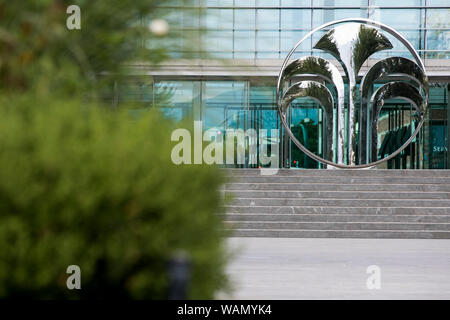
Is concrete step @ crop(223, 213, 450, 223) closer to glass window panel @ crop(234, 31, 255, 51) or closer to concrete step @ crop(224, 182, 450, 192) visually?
concrete step @ crop(224, 182, 450, 192)

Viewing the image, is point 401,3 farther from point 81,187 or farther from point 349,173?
point 81,187

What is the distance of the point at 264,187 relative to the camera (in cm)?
1490

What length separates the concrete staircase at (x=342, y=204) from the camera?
13352 millimetres

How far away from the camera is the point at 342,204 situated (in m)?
14.2

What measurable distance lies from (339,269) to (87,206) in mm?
6332

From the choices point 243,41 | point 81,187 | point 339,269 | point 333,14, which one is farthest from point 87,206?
point 333,14

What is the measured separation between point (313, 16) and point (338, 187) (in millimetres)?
11361

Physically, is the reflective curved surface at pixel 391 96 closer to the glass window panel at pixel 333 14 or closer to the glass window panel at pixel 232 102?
the glass window panel at pixel 232 102

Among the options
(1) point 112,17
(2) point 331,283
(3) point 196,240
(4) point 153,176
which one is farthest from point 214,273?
(2) point 331,283

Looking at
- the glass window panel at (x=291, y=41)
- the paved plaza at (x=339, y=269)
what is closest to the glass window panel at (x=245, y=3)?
the glass window panel at (x=291, y=41)

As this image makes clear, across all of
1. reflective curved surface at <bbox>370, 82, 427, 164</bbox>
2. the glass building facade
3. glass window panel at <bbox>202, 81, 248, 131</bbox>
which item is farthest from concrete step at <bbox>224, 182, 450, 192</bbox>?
glass window panel at <bbox>202, 81, 248, 131</bbox>

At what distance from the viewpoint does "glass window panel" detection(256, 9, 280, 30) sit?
2441cm

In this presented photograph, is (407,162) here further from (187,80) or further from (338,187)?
(338,187)

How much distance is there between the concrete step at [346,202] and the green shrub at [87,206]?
37.7 ft
